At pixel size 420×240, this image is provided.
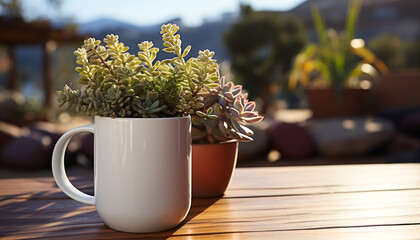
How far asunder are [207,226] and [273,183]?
0.98 ft

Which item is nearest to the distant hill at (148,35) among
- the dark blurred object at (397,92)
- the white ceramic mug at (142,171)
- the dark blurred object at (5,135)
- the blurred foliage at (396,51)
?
the white ceramic mug at (142,171)

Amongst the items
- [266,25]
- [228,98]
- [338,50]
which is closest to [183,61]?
[228,98]

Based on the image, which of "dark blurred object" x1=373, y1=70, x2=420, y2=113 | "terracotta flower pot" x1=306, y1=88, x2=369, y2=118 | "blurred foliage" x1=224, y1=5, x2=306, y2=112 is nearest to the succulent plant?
"terracotta flower pot" x1=306, y1=88, x2=369, y2=118

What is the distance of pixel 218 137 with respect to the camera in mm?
702

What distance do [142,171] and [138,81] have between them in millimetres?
116

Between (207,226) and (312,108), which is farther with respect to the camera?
(312,108)

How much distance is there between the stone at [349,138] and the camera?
2.27 meters

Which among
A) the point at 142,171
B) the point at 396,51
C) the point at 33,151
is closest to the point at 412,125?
the point at 33,151

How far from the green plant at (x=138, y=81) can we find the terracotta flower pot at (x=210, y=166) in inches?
5.6

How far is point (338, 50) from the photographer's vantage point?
346 centimetres

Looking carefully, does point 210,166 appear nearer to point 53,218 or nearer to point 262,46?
point 53,218

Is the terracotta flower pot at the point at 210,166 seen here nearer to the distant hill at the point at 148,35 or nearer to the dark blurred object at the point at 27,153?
the distant hill at the point at 148,35

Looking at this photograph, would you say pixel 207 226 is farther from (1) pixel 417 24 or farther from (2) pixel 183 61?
(1) pixel 417 24

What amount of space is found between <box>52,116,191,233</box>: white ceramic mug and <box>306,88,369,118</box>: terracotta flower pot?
9.20 ft
